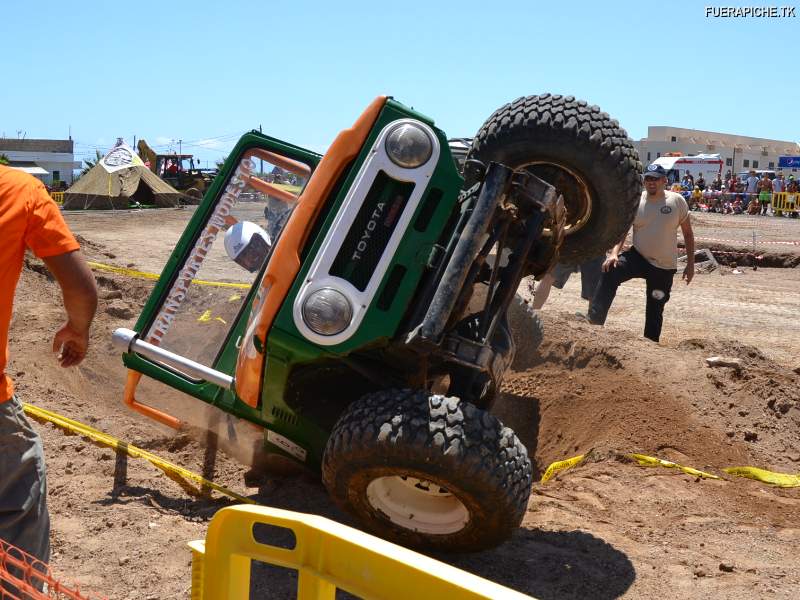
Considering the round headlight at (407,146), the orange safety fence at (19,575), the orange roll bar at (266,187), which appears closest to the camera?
the orange safety fence at (19,575)

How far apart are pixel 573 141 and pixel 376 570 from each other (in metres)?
3.12

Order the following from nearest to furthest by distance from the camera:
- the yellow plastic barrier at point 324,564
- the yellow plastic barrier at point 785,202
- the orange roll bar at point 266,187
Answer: the yellow plastic barrier at point 324,564
the orange roll bar at point 266,187
the yellow plastic barrier at point 785,202

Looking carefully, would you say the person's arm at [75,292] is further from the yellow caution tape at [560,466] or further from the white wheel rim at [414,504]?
the yellow caution tape at [560,466]

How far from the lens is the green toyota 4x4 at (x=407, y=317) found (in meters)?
3.62

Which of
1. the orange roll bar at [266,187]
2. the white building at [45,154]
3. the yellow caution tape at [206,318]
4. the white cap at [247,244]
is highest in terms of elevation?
the orange roll bar at [266,187]

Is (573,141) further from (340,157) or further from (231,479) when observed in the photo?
(231,479)

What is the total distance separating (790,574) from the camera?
3.79 m

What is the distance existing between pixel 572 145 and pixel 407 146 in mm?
1017

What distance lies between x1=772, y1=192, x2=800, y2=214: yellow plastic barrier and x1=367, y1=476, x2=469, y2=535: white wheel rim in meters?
26.3

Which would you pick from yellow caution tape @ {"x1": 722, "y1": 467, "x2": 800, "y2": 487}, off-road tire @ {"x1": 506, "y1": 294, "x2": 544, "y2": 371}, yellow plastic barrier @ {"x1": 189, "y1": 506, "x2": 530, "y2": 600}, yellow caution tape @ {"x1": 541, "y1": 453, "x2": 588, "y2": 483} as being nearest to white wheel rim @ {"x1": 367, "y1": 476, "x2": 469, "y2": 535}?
yellow caution tape @ {"x1": 541, "y1": 453, "x2": 588, "y2": 483}

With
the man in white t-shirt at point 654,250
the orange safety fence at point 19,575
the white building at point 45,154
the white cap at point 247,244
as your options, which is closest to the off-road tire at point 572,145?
the white cap at point 247,244

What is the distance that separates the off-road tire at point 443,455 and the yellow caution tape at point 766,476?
1.87 metres

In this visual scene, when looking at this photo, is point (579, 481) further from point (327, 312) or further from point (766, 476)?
point (327, 312)

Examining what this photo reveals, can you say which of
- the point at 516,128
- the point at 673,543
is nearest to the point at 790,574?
the point at 673,543
